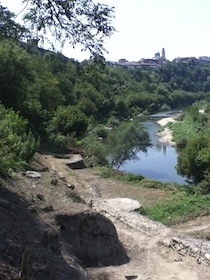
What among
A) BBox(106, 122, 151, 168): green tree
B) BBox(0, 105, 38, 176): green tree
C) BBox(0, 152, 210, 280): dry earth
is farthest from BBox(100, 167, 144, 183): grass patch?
BBox(106, 122, 151, 168): green tree

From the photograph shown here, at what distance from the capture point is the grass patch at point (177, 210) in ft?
57.8

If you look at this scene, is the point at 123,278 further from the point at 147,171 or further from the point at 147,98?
the point at 147,98

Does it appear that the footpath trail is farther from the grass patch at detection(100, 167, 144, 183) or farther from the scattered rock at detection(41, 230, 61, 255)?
the grass patch at detection(100, 167, 144, 183)

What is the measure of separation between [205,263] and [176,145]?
41.5 meters

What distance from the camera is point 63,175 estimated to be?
22.7m

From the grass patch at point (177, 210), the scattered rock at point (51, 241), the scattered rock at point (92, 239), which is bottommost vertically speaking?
the grass patch at point (177, 210)

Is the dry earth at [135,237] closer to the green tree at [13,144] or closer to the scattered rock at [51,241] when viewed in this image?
the scattered rock at [51,241]

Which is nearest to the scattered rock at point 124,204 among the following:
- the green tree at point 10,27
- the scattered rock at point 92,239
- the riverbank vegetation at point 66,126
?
the riverbank vegetation at point 66,126

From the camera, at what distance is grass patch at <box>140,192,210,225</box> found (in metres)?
17.6

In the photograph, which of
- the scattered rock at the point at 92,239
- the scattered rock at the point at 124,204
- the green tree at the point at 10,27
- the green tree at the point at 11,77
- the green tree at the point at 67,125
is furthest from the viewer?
the green tree at the point at 67,125

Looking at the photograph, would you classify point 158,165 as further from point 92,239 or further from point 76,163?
point 92,239

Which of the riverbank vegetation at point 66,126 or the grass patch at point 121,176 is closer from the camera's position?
the riverbank vegetation at point 66,126

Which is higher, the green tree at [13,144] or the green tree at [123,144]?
the green tree at [13,144]

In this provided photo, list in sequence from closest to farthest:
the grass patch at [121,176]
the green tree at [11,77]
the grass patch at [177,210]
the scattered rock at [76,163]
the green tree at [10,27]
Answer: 1. the green tree at [10,27]
2. the grass patch at [177,210]
3. the grass patch at [121,176]
4. the scattered rock at [76,163]
5. the green tree at [11,77]
